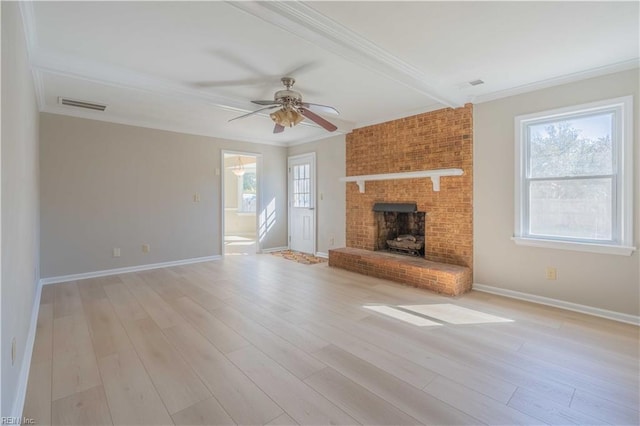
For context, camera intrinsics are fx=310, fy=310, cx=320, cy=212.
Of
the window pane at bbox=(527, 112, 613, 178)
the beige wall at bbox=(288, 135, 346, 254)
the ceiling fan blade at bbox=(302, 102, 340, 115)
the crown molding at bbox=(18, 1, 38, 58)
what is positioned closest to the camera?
the crown molding at bbox=(18, 1, 38, 58)

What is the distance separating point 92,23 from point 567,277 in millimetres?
4848

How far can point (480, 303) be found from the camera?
344cm

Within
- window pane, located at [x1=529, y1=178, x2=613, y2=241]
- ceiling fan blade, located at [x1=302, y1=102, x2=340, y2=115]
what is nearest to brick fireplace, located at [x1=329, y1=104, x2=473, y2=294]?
window pane, located at [x1=529, y1=178, x2=613, y2=241]

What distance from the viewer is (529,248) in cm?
353

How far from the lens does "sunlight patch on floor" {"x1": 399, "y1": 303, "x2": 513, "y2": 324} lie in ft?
9.68

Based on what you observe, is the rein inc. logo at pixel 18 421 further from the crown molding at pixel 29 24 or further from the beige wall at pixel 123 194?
the beige wall at pixel 123 194

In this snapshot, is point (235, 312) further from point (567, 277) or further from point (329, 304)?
point (567, 277)

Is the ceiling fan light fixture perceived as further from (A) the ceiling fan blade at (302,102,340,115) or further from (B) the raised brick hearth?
(B) the raised brick hearth

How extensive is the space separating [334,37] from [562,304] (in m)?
3.50

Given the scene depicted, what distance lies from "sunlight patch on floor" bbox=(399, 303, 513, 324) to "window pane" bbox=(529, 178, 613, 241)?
1.23 metres

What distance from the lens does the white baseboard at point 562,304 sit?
2.92 metres

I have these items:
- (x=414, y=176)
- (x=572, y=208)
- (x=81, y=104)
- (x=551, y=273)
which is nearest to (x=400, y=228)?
(x=414, y=176)

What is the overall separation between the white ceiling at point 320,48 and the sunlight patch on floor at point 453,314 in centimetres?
234

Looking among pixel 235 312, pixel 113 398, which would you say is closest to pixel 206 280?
pixel 235 312
